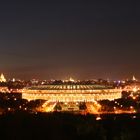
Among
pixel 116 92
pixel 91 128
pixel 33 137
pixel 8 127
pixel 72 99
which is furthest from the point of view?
pixel 116 92

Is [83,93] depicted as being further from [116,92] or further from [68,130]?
[68,130]

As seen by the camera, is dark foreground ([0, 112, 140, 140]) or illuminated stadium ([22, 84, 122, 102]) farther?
illuminated stadium ([22, 84, 122, 102])

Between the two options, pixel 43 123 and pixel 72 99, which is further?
pixel 72 99

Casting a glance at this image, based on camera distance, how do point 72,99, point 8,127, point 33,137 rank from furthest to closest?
point 72,99, point 8,127, point 33,137

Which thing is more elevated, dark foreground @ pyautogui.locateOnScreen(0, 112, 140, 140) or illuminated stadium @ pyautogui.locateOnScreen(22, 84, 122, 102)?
illuminated stadium @ pyautogui.locateOnScreen(22, 84, 122, 102)

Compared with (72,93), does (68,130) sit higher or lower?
lower

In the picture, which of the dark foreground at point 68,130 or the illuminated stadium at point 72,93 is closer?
the dark foreground at point 68,130

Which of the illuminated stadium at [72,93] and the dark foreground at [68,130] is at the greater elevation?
the illuminated stadium at [72,93]

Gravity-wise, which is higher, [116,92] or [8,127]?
[116,92]

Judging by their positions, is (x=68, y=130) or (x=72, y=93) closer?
(x=68, y=130)

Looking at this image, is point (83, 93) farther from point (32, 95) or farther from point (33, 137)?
point (33, 137)

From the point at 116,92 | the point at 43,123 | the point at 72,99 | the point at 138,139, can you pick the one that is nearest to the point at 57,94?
the point at 72,99
